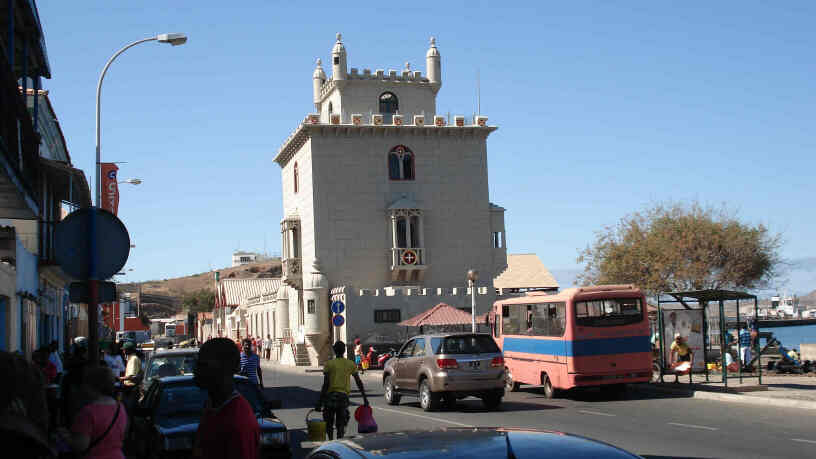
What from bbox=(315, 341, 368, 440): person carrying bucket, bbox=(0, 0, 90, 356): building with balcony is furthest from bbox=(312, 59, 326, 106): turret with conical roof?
bbox=(315, 341, 368, 440): person carrying bucket

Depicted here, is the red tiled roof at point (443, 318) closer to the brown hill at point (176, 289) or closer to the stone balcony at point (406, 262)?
the stone balcony at point (406, 262)

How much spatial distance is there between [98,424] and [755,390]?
786 inches

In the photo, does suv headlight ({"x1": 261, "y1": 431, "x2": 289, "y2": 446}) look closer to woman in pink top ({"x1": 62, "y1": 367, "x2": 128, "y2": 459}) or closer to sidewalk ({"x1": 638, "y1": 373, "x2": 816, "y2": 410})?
woman in pink top ({"x1": 62, "y1": 367, "x2": 128, "y2": 459})

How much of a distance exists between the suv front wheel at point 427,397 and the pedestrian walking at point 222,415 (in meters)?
16.0

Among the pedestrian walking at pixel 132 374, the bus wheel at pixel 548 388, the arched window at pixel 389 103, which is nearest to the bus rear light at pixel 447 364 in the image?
the bus wheel at pixel 548 388

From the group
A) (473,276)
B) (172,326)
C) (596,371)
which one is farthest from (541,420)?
(172,326)

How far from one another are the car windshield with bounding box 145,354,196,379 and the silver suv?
620cm

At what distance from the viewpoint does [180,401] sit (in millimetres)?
11219

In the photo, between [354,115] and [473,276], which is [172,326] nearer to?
[354,115]

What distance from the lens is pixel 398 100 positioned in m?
58.3

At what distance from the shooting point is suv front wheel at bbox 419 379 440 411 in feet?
68.9

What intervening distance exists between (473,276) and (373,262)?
59.9ft

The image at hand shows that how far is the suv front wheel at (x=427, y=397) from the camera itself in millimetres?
21000

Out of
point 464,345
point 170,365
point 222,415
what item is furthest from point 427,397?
point 222,415
